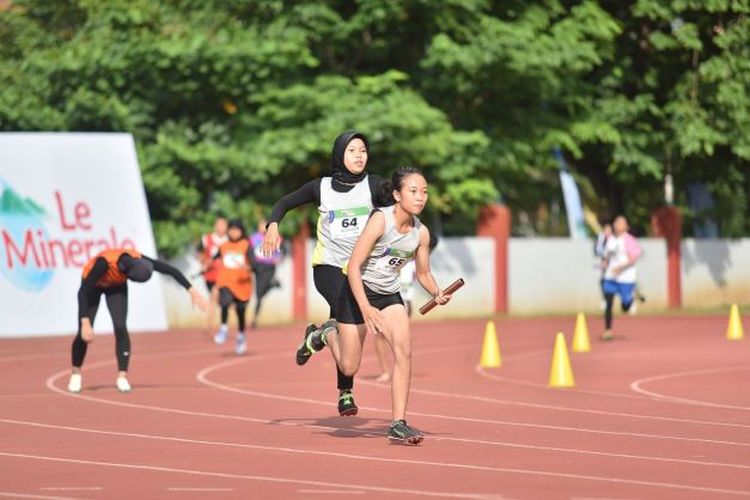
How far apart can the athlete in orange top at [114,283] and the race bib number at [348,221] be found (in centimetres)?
415

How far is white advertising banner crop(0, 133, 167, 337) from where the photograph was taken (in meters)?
29.6

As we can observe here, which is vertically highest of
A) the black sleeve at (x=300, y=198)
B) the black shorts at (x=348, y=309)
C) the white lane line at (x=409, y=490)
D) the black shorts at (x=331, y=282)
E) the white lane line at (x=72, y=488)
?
the black sleeve at (x=300, y=198)

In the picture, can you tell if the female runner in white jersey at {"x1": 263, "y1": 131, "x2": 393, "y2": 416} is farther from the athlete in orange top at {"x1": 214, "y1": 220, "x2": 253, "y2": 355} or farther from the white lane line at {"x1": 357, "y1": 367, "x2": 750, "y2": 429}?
the athlete in orange top at {"x1": 214, "y1": 220, "x2": 253, "y2": 355}

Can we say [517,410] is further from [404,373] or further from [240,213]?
[240,213]

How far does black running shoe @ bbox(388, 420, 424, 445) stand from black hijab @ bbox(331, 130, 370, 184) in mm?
1811

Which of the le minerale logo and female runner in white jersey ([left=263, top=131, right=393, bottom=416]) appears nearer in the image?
female runner in white jersey ([left=263, top=131, right=393, bottom=416])

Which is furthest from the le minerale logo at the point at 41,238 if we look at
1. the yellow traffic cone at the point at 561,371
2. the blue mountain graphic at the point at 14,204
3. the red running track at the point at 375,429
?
the yellow traffic cone at the point at 561,371

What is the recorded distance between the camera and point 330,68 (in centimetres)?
3675

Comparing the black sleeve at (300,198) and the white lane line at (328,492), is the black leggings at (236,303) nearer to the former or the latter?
the black sleeve at (300,198)

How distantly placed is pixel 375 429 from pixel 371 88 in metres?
21.4

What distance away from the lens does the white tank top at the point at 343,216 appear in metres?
13.6

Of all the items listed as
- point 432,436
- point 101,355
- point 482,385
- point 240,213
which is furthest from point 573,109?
point 432,436

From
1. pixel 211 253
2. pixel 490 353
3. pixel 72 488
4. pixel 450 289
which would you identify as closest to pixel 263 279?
pixel 211 253

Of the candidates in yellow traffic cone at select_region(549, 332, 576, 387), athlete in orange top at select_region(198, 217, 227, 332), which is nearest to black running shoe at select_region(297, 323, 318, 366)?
yellow traffic cone at select_region(549, 332, 576, 387)
